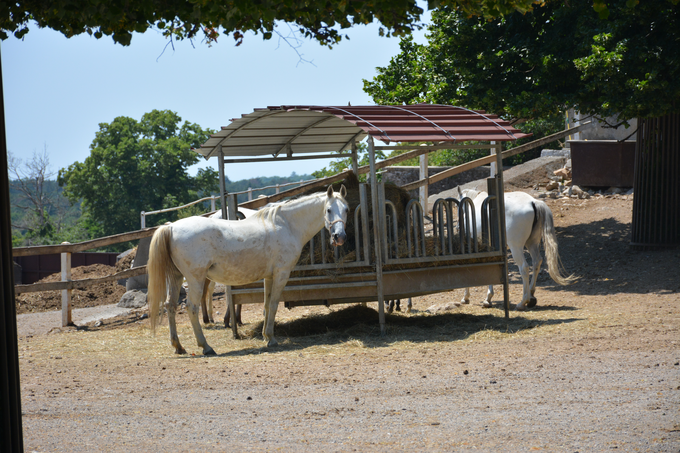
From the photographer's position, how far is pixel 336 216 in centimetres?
671

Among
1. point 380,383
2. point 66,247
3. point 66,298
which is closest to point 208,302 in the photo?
point 66,298

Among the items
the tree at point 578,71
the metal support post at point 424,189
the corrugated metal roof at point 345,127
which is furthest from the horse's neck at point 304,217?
the metal support post at point 424,189

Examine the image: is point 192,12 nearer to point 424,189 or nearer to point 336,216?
point 336,216

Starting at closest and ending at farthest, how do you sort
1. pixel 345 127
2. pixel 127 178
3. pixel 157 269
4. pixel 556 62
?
pixel 157 269 → pixel 345 127 → pixel 556 62 → pixel 127 178

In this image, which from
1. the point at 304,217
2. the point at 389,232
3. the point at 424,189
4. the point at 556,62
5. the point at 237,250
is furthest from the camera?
the point at 424,189

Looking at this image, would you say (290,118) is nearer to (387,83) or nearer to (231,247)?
(231,247)

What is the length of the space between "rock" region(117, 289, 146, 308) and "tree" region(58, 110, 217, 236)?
30.8m

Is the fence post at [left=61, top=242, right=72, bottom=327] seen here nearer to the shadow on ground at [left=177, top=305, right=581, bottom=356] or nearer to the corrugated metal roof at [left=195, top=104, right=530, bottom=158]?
the shadow on ground at [left=177, top=305, right=581, bottom=356]

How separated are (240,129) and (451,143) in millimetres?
2766

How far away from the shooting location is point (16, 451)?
96.7 inches

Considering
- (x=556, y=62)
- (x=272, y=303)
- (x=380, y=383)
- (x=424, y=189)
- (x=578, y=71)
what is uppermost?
(x=556, y=62)

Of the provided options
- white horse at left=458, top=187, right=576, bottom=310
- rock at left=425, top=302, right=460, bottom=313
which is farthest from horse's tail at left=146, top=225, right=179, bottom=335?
white horse at left=458, top=187, right=576, bottom=310

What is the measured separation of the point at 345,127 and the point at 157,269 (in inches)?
139

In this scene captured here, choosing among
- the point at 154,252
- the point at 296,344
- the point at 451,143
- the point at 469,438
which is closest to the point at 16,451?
the point at 469,438
